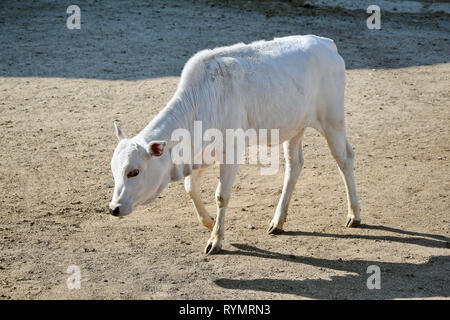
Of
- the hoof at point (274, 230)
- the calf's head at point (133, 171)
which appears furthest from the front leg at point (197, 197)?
the calf's head at point (133, 171)

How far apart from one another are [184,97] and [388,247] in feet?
9.08

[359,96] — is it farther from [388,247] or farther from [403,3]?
[403,3]

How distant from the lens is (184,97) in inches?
276

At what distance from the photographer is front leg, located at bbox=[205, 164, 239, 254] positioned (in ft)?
24.2

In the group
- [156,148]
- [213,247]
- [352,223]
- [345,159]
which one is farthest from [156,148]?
[352,223]

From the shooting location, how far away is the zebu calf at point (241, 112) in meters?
6.46

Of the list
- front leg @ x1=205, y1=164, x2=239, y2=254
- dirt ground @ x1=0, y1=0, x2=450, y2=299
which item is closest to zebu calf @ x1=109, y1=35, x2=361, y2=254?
front leg @ x1=205, y1=164, x2=239, y2=254

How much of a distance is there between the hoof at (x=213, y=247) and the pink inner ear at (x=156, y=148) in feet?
4.83

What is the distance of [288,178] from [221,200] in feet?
3.78

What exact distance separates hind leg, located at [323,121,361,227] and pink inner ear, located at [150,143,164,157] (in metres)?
2.46

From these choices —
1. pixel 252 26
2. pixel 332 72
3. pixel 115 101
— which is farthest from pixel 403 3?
pixel 332 72

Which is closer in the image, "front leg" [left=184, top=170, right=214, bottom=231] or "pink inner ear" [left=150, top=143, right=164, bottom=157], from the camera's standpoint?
"pink inner ear" [left=150, top=143, right=164, bottom=157]

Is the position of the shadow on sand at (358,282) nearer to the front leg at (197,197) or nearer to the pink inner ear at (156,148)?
the front leg at (197,197)

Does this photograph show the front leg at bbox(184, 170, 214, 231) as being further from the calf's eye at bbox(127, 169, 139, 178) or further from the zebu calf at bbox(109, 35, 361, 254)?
the calf's eye at bbox(127, 169, 139, 178)
